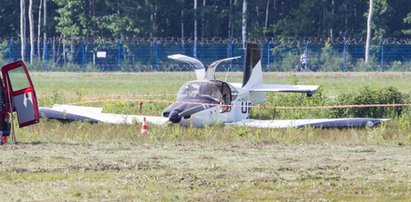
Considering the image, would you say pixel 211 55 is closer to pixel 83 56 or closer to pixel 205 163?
pixel 83 56

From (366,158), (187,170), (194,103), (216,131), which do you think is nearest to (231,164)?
(187,170)

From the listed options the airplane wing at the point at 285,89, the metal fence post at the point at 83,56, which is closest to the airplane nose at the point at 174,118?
the airplane wing at the point at 285,89

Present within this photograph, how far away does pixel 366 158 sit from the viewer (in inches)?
679

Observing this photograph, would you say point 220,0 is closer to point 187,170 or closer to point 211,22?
point 211,22

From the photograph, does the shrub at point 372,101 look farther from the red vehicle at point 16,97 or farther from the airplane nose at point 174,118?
the red vehicle at point 16,97

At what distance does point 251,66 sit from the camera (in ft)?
93.7

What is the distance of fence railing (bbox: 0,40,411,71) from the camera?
2427 inches

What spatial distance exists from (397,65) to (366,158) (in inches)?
1776

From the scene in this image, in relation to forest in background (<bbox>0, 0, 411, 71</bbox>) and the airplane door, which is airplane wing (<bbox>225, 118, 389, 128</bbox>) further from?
forest in background (<bbox>0, 0, 411, 71</bbox>)

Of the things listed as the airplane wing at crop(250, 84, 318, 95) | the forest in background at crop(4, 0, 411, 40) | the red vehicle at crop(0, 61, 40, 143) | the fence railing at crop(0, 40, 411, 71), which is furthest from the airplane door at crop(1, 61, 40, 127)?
the forest in background at crop(4, 0, 411, 40)

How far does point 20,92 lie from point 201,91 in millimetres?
6496

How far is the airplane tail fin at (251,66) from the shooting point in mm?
28203

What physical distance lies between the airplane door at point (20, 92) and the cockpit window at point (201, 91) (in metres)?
5.97

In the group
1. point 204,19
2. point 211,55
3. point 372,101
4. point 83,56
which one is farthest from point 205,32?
point 372,101
